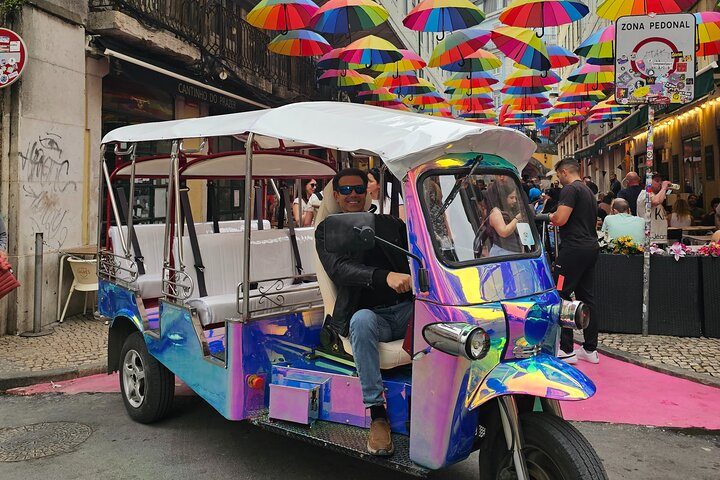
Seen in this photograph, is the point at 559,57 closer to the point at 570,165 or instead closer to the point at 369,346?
the point at 570,165

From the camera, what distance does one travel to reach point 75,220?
28.7 feet

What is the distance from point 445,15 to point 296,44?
3212 millimetres

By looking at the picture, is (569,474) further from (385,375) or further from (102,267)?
(102,267)

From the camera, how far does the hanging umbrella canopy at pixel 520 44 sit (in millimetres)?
12883

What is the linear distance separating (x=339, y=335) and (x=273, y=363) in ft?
1.75

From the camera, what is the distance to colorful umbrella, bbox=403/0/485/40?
11234 mm

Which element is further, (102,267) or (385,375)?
(102,267)

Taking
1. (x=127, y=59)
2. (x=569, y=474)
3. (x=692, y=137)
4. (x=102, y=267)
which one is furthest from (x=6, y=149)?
(x=692, y=137)

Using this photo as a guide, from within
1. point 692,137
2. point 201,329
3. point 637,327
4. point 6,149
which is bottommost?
point 637,327

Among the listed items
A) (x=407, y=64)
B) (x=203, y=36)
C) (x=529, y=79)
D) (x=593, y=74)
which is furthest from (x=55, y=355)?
(x=593, y=74)

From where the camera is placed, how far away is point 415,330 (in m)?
3.24

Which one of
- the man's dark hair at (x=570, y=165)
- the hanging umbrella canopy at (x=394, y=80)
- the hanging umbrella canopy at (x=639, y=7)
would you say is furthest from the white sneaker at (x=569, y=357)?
the hanging umbrella canopy at (x=394, y=80)

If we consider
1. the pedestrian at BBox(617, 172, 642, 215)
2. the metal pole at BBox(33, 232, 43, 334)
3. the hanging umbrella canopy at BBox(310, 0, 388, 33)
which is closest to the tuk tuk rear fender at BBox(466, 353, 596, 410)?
the metal pole at BBox(33, 232, 43, 334)

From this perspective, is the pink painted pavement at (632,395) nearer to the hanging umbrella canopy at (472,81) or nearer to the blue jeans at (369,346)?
the blue jeans at (369,346)
